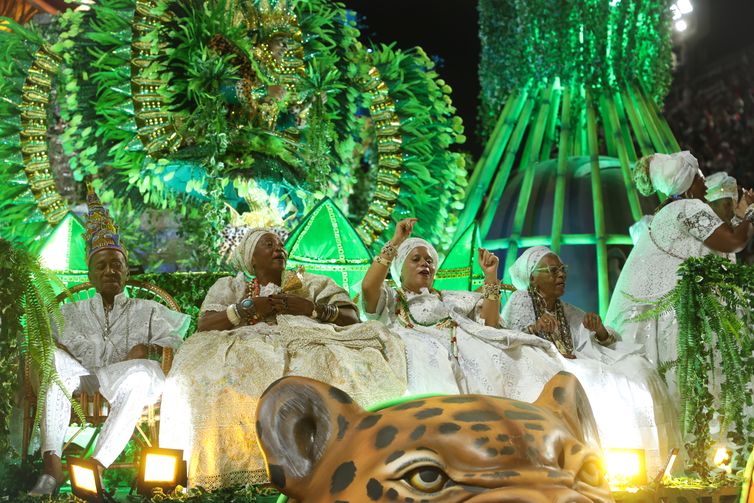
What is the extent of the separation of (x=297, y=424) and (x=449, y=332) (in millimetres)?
3397

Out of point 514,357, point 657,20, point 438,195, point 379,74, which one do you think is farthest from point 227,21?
point 657,20

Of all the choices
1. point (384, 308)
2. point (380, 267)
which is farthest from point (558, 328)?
point (380, 267)

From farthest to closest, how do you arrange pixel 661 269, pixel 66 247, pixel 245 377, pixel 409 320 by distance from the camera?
pixel 66 247 → pixel 661 269 → pixel 409 320 → pixel 245 377

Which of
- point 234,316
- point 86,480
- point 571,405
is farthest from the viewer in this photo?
point 234,316

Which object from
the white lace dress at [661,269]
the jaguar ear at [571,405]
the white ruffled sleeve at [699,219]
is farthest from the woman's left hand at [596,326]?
the jaguar ear at [571,405]

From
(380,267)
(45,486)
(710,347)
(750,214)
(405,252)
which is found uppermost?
(750,214)

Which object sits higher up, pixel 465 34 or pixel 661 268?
pixel 465 34

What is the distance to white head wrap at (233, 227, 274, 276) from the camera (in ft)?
15.0

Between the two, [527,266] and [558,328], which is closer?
[558,328]

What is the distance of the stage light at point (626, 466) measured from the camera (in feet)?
12.6

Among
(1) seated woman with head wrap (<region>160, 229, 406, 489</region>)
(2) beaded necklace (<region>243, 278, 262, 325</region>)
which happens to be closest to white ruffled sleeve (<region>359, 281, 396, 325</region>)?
(1) seated woman with head wrap (<region>160, 229, 406, 489</region>)

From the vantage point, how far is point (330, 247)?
5.77 meters

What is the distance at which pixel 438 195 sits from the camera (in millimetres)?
6586

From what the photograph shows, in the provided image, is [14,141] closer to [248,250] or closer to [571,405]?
[248,250]
